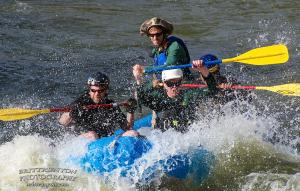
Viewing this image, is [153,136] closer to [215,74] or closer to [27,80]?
[215,74]

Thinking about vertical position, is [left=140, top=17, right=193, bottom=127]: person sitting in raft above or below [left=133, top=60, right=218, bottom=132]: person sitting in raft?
above

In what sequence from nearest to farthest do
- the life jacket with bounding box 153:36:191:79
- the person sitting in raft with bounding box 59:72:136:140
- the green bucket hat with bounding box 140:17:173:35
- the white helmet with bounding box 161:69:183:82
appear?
1. the person sitting in raft with bounding box 59:72:136:140
2. the white helmet with bounding box 161:69:183:82
3. the green bucket hat with bounding box 140:17:173:35
4. the life jacket with bounding box 153:36:191:79

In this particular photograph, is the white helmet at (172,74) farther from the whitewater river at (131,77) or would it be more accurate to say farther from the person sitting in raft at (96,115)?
the whitewater river at (131,77)

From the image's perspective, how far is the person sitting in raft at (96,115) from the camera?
6.58 meters

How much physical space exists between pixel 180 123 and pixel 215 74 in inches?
33.3

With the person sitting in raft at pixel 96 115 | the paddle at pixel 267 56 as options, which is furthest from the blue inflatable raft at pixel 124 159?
the paddle at pixel 267 56

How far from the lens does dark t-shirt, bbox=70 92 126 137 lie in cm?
664

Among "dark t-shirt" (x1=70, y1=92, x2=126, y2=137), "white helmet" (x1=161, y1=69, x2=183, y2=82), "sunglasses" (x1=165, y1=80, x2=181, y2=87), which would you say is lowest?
"dark t-shirt" (x1=70, y1=92, x2=126, y2=137)

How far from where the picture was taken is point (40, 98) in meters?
10.0

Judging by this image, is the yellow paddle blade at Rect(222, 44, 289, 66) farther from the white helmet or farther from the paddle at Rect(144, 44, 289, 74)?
the white helmet

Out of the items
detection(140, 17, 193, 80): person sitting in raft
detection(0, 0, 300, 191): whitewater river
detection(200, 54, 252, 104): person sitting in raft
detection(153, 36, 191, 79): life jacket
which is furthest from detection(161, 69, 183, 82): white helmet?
detection(0, 0, 300, 191): whitewater river

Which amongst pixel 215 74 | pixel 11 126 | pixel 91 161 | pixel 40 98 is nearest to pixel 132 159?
pixel 91 161

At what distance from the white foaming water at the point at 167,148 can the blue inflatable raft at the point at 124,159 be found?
6 centimetres

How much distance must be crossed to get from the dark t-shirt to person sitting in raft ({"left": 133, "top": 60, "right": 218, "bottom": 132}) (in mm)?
632
